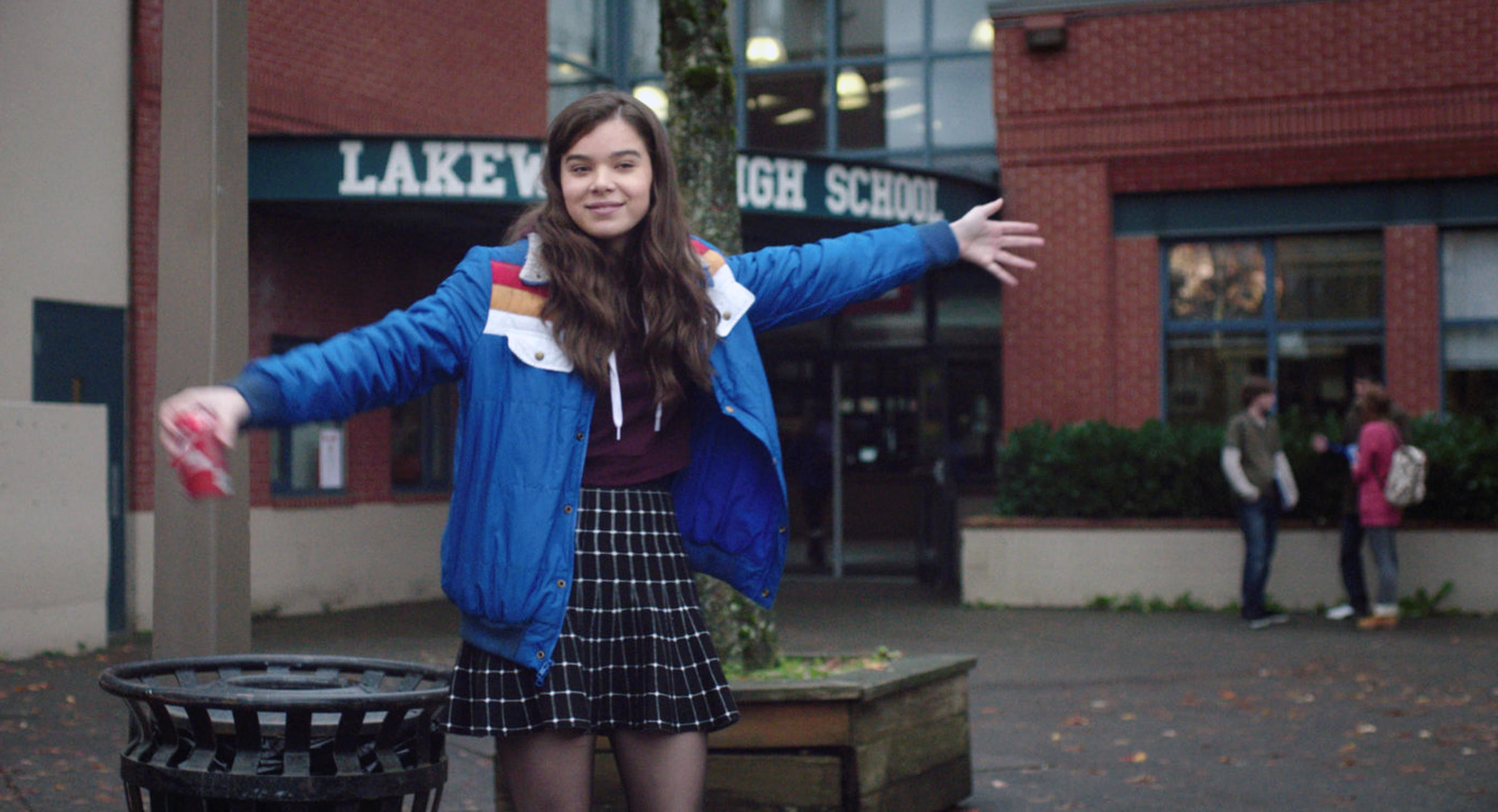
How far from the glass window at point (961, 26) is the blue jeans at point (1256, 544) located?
7.00 meters

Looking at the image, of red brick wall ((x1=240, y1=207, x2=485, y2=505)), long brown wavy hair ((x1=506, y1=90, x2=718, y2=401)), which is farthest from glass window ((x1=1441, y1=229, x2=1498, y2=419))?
long brown wavy hair ((x1=506, y1=90, x2=718, y2=401))

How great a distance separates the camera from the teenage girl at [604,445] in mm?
2701

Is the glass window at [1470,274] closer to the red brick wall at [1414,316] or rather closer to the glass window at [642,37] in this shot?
the red brick wall at [1414,316]

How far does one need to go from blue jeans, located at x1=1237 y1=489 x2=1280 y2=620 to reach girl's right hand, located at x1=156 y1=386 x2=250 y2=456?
10373mm

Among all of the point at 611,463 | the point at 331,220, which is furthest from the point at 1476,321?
the point at 611,463

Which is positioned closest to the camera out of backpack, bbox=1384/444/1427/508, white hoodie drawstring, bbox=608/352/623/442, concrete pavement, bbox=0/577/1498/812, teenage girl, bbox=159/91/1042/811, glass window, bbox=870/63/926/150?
teenage girl, bbox=159/91/1042/811

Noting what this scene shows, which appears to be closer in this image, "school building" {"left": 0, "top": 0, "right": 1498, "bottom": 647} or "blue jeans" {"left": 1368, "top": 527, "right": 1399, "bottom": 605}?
"school building" {"left": 0, "top": 0, "right": 1498, "bottom": 647}

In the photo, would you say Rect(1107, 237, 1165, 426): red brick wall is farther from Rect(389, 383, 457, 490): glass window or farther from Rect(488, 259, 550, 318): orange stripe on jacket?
Rect(488, 259, 550, 318): orange stripe on jacket

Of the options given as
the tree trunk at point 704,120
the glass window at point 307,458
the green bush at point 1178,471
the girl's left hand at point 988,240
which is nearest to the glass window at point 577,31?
the glass window at point 307,458

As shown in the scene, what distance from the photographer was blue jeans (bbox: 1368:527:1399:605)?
1141 cm

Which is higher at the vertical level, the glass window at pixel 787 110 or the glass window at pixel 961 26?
the glass window at pixel 961 26

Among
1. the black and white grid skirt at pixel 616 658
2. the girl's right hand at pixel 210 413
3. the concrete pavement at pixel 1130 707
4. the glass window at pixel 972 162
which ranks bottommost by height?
the concrete pavement at pixel 1130 707

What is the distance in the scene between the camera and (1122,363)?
1463 centimetres

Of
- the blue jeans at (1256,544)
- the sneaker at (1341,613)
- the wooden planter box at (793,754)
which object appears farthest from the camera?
the sneaker at (1341,613)
